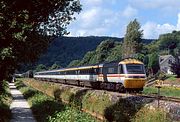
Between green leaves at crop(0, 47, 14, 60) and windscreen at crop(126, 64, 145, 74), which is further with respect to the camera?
windscreen at crop(126, 64, 145, 74)

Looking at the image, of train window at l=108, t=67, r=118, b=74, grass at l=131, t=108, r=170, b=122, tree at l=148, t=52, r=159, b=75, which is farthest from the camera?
tree at l=148, t=52, r=159, b=75

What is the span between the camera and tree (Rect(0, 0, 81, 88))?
22844mm

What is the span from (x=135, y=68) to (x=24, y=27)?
58.1ft

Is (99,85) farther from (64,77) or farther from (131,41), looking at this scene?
(131,41)

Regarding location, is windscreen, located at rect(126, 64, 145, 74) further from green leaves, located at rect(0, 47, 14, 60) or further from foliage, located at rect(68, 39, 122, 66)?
foliage, located at rect(68, 39, 122, 66)

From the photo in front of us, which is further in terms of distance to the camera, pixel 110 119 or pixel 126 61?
pixel 126 61

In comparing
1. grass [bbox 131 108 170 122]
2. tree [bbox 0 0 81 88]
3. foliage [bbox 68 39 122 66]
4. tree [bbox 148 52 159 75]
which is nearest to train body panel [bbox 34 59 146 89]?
tree [bbox 0 0 81 88]

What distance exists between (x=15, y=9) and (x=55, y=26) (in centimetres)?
509

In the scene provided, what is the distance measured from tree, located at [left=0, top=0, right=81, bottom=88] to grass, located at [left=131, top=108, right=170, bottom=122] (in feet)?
24.0

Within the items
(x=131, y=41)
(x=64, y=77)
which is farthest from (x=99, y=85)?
(x=131, y=41)

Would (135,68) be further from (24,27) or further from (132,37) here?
(132,37)

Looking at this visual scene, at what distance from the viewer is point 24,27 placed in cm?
2311

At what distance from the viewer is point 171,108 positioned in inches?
676

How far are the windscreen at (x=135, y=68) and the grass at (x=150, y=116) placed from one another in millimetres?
19132
